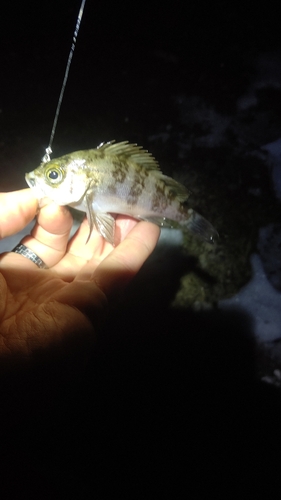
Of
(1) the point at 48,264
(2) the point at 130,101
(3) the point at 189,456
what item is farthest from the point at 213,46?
(3) the point at 189,456

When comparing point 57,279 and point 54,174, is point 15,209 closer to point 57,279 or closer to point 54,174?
point 54,174

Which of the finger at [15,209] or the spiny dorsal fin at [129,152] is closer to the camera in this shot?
the finger at [15,209]

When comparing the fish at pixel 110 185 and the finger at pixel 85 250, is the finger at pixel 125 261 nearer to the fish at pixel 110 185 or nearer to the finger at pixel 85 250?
the fish at pixel 110 185

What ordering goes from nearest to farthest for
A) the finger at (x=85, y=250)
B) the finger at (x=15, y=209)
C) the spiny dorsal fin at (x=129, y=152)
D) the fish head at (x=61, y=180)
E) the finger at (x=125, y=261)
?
1. the finger at (x=125, y=261)
2. the finger at (x=15, y=209)
3. the fish head at (x=61, y=180)
4. the spiny dorsal fin at (x=129, y=152)
5. the finger at (x=85, y=250)

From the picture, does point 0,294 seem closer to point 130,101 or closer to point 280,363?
point 280,363

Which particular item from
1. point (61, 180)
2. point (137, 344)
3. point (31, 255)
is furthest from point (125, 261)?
point (137, 344)

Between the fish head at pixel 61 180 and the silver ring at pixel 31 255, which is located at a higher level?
the fish head at pixel 61 180

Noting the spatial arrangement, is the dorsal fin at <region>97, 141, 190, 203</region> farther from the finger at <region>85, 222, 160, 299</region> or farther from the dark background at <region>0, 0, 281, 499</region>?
the dark background at <region>0, 0, 281, 499</region>

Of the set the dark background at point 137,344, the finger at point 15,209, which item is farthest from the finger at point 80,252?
the dark background at point 137,344
